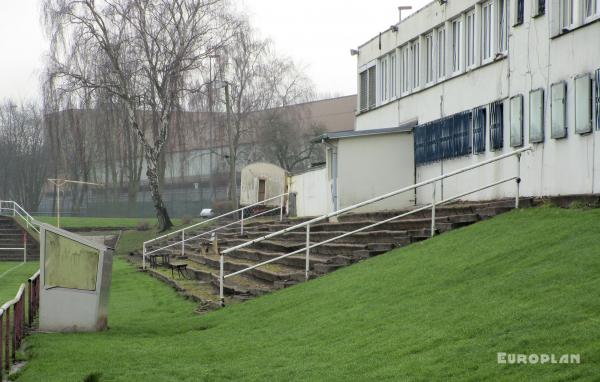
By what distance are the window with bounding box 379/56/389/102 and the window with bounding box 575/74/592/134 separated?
16.1m

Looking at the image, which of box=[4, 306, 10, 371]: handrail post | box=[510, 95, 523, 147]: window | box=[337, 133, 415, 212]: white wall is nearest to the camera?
box=[4, 306, 10, 371]: handrail post

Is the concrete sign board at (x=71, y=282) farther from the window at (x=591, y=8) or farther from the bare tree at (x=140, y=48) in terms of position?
the bare tree at (x=140, y=48)

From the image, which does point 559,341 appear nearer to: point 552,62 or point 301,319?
point 301,319

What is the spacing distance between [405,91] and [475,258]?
58.8ft

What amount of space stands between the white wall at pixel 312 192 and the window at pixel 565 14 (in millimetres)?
12377

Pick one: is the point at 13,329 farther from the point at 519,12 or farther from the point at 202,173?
the point at 202,173

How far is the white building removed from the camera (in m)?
18.3

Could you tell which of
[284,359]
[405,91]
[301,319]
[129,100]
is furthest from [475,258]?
[129,100]

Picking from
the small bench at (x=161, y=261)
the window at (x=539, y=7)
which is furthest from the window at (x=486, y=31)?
the small bench at (x=161, y=261)

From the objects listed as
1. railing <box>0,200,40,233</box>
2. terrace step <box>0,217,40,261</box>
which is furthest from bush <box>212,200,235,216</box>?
terrace step <box>0,217,40,261</box>

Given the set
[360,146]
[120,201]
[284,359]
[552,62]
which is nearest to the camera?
[284,359]

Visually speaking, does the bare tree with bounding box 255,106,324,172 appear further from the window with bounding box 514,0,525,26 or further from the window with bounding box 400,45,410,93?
the window with bounding box 514,0,525,26

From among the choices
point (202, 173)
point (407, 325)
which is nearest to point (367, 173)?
point (407, 325)

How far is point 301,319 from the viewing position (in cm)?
1453
